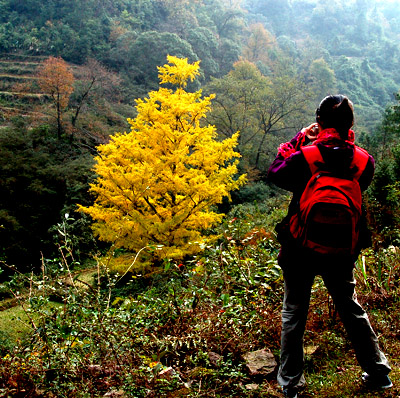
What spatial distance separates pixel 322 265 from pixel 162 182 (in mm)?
6141

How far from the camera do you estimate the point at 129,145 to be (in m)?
7.76

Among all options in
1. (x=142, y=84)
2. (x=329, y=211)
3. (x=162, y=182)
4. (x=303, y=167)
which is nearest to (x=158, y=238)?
(x=162, y=182)

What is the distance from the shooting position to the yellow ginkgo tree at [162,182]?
24.6ft

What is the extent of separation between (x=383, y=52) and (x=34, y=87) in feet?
199

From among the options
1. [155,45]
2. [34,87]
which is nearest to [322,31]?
[155,45]

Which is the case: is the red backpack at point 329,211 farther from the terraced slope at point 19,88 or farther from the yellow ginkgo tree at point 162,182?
the terraced slope at point 19,88

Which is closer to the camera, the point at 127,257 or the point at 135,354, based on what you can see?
the point at 135,354

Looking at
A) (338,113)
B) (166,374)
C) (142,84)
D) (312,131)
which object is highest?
(338,113)

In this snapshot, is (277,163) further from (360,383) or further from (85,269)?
(85,269)

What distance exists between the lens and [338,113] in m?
1.79

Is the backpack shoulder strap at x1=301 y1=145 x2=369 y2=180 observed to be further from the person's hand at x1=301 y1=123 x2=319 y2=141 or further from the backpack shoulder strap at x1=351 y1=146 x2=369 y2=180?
the person's hand at x1=301 y1=123 x2=319 y2=141

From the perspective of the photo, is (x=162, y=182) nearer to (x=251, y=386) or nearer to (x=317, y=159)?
(x=251, y=386)

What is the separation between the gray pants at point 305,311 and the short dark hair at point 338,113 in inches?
28.4

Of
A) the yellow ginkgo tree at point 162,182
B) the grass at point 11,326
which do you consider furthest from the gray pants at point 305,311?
the grass at point 11,326
